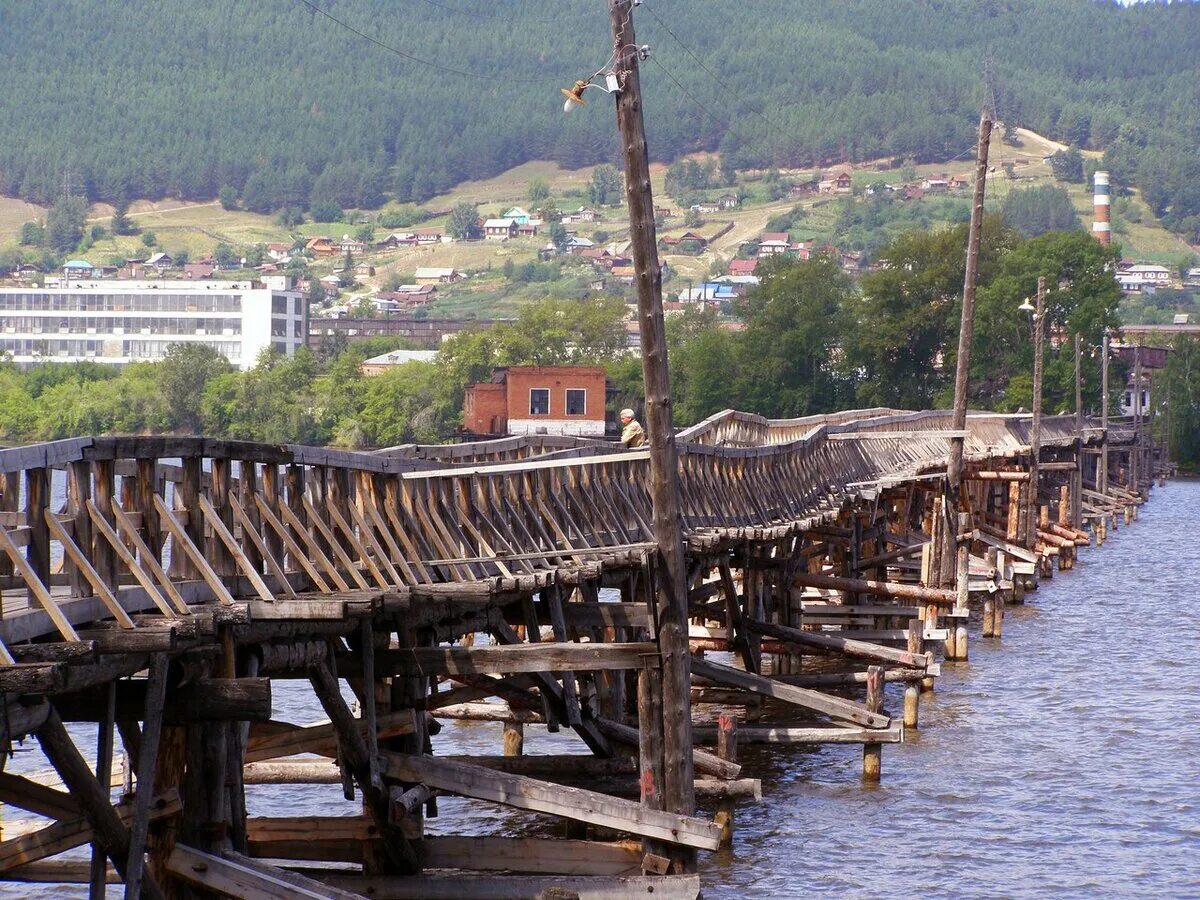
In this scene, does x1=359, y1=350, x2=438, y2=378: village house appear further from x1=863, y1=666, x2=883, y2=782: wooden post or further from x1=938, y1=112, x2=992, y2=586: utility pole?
x1=863, y1=666, x2=883, y2=782: wooden post

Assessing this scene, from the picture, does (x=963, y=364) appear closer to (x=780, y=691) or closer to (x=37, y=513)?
(x=780, y=691)

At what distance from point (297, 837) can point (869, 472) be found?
26577mm

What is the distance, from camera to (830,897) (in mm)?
20406

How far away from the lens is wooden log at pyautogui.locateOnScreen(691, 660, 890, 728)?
75.2 feet

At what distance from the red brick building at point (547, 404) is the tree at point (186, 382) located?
156ft

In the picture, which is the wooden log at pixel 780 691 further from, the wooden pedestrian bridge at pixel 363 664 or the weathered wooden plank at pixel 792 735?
the weathered wooden plank at pixel 792 735

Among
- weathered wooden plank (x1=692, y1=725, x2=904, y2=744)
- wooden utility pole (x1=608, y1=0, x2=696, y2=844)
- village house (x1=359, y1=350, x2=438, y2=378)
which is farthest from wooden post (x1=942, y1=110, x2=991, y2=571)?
village house (x1=359, y1=350, x2=438, y2=378)

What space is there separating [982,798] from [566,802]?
11.3 m

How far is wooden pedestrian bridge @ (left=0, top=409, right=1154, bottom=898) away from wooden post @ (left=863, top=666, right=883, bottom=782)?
46 mm

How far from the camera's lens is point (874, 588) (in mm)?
32531

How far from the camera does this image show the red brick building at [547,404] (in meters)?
99.0

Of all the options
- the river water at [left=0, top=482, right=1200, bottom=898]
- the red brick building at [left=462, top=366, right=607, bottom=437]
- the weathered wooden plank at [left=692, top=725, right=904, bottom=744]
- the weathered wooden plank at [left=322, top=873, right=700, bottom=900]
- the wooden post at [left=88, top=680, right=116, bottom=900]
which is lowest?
the river water at [left=0, top=482, right=1200, bottom=898]

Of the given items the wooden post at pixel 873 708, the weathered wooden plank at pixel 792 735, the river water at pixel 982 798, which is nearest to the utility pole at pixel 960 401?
the river water at pixel 982 798

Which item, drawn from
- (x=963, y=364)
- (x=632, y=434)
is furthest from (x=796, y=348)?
(x=632, y=434)
